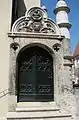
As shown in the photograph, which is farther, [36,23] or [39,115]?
[36,23]

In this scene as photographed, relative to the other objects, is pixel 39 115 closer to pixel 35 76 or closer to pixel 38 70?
pixel 35 76

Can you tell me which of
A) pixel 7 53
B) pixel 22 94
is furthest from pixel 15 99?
pixel 7 53

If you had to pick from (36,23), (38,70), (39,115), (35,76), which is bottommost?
(39,115)

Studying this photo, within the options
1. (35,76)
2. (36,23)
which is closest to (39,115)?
(35,76)

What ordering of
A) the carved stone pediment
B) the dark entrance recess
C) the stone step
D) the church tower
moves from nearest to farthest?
1. the stone step
2. the church tower
3. the dark entrance recess
4. the carved stone pediment

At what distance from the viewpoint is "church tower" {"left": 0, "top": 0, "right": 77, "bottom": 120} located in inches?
195

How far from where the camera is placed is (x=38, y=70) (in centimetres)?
534

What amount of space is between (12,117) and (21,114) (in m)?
0.23

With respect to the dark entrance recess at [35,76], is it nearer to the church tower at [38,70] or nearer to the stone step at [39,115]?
the church tower at [38,70]

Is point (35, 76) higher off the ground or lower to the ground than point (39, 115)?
higher

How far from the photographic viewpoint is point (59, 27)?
5613 millimetres

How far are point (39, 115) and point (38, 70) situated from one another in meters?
1.19

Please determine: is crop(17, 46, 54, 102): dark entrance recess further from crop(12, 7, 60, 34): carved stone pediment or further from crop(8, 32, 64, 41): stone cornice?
crop(12, 7, 60, 34): carved stone pediment

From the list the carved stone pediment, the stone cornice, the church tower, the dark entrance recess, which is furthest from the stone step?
the carved stone pediment
